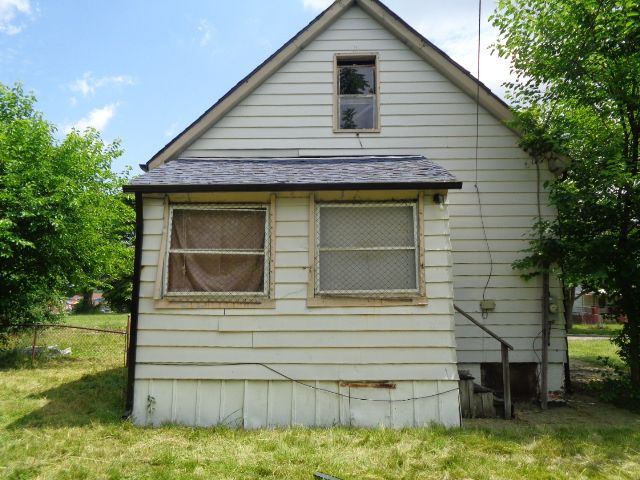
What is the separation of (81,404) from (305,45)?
7134 mm

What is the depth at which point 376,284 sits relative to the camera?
219 inches

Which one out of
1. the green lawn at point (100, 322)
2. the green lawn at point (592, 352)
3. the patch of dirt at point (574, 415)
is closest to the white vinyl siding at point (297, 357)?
the patch of dirt at point (574, 415)

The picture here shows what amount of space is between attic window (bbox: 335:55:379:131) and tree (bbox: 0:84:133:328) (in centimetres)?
682

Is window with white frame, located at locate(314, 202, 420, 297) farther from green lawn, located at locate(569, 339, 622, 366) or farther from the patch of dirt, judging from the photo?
green lawn, located at locate(569, 339, 622, 366)

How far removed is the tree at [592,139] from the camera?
627 cm

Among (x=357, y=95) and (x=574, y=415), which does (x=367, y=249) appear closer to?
(x=357, y=95)

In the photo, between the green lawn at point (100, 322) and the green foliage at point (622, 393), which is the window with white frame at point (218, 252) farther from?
the green lawn at point (100, 322)

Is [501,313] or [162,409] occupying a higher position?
[501,313]

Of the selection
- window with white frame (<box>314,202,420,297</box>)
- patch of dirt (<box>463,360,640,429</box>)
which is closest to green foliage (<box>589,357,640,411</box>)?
patch of dirt (<box>463,360,640,429</box>)

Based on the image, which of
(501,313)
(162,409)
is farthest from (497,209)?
(162,409)

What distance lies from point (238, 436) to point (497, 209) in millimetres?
5490

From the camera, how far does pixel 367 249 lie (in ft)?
18.4

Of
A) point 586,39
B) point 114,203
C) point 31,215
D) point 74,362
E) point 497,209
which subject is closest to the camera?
point 586,39

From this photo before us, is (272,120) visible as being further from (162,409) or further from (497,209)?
(162,409)
